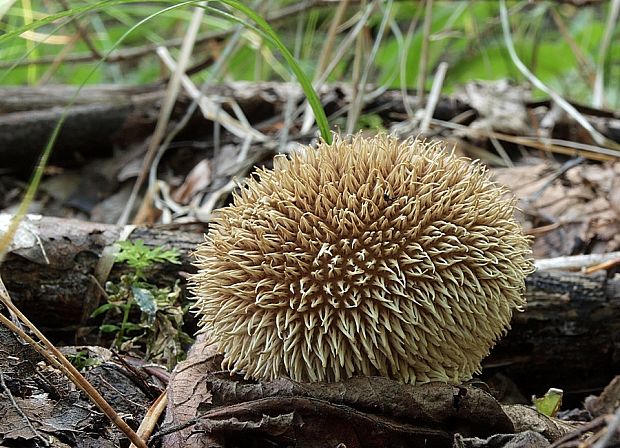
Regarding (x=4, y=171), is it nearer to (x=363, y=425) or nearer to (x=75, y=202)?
(x=75, y=202)

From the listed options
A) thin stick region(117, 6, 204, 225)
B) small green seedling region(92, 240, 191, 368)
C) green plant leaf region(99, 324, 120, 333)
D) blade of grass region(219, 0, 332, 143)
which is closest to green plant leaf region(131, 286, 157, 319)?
small green seedling region(92, 240, 191, 368)

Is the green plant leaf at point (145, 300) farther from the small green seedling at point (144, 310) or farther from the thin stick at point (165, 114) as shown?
the thin stick at point (165, 114)

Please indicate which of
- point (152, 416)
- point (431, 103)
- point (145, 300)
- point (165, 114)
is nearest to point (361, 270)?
point (152, 416)

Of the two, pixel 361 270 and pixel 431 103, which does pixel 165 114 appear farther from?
pixel 361 270

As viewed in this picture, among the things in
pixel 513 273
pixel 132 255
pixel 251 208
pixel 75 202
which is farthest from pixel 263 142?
pixel 513 273

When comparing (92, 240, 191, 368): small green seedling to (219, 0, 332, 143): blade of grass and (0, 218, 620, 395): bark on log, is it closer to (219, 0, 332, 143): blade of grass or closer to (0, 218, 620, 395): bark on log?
(0, 218, 620, 395): bark on log

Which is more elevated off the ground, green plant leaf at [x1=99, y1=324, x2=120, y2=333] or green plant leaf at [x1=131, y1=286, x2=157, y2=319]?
green plant leaf at [x1=131, y1=286, x2=157, y2=319]
